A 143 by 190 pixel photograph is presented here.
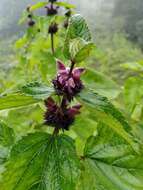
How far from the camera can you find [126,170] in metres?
0.74

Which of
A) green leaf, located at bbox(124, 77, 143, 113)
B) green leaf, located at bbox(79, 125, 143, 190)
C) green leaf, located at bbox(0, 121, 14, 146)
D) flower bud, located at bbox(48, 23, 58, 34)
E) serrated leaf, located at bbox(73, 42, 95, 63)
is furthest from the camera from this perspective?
flower bud, located at bbox(48, 23, 58, 34)

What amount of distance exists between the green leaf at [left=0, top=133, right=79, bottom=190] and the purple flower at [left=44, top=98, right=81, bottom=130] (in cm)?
6

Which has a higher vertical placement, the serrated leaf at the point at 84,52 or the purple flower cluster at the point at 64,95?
the serrated leaf at the point at 84,52

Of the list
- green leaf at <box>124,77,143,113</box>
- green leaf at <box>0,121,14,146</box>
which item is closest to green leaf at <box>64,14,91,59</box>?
green leaf at <box>0,121,14,146</box>

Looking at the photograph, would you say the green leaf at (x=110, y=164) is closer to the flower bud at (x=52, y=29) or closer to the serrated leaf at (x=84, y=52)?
the serrated leaf at (x=84, y=52)

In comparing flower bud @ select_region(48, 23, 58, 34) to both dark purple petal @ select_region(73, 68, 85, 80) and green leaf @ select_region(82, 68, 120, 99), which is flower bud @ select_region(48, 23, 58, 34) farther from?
dark purple petal @ select_region(73, 68, 85, 80)

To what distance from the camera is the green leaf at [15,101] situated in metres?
0.60

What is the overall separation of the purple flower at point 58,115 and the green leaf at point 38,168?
0.06 m

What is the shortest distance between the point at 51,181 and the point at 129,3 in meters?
13.8

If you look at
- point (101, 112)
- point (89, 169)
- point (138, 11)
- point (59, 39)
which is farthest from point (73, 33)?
point (138, 11)

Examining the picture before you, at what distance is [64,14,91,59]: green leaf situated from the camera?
1.97 feet

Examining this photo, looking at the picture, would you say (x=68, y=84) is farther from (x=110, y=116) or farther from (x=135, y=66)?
(x=135, y=66)

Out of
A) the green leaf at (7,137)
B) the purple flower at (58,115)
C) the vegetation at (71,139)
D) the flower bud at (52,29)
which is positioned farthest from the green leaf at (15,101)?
the flower bud at (52,29)

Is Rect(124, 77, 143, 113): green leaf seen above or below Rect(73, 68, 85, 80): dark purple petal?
below
